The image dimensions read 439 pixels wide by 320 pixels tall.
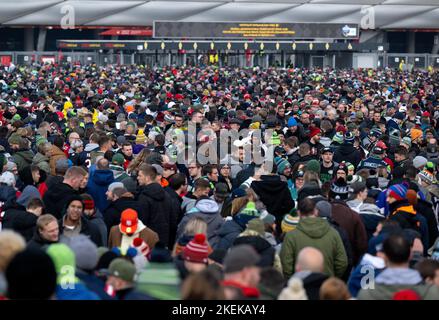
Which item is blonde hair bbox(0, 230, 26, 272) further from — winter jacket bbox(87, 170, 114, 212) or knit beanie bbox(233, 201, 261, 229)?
winter jacket bbox(87, 170, 114, 212)

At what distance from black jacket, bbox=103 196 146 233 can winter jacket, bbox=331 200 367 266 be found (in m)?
1.81

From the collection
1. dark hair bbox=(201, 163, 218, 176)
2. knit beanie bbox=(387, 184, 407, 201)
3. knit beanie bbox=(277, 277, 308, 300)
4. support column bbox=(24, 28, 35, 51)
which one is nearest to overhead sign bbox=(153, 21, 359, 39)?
support column bbox=(24, 28, 35, 51)

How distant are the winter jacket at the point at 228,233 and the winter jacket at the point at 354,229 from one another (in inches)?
36.4

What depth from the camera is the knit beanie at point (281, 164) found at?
12.0 m

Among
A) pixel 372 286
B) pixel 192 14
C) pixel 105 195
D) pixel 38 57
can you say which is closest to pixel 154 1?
pixel 192 14

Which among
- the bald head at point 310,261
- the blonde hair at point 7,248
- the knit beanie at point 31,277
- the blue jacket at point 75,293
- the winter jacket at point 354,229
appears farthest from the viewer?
the winter jacket at point 354,229

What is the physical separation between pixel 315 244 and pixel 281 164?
4098mm

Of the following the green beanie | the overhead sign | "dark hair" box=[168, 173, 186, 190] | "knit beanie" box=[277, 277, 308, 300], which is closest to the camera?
"knit beanie" box=[277, 277, 308, 300]

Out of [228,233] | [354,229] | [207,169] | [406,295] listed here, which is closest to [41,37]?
[207,169]

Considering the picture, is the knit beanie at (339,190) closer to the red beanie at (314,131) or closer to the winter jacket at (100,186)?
the winter jacket at (100,186)

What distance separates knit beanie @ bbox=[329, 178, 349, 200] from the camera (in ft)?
34.2

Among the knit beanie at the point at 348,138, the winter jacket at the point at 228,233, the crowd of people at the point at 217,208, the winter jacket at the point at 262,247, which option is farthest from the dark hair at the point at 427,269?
the knit beanie at the point at 348,138

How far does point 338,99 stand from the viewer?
77.2 ft
